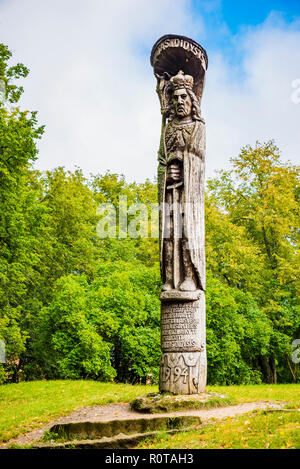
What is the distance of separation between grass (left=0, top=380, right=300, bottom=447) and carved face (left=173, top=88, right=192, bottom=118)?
5.59 meters

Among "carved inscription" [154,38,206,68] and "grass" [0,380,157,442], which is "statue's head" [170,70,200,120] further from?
"grass" [0,380,157,442]

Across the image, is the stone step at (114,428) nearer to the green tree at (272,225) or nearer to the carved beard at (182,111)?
the carved beard at (182,111)

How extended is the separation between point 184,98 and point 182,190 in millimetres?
1948

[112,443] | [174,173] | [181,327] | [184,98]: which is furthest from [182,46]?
[112,443]

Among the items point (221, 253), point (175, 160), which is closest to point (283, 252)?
point (221, 253)

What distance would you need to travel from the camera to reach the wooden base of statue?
7504 mm

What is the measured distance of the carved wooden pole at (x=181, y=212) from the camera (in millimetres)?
7684

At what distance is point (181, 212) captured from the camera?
855 cm

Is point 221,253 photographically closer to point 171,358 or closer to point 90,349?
point 90,349

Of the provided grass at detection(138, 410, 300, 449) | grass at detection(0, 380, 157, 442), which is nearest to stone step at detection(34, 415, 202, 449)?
grass at detection(138, 410, 300, 449)

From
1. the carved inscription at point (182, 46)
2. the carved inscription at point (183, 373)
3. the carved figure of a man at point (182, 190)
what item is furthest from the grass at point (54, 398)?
the carved inscription at point (182, 46)

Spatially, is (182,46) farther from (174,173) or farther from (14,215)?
(14,215)

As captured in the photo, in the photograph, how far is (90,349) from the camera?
14594mm

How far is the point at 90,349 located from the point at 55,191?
10595 millimetres
